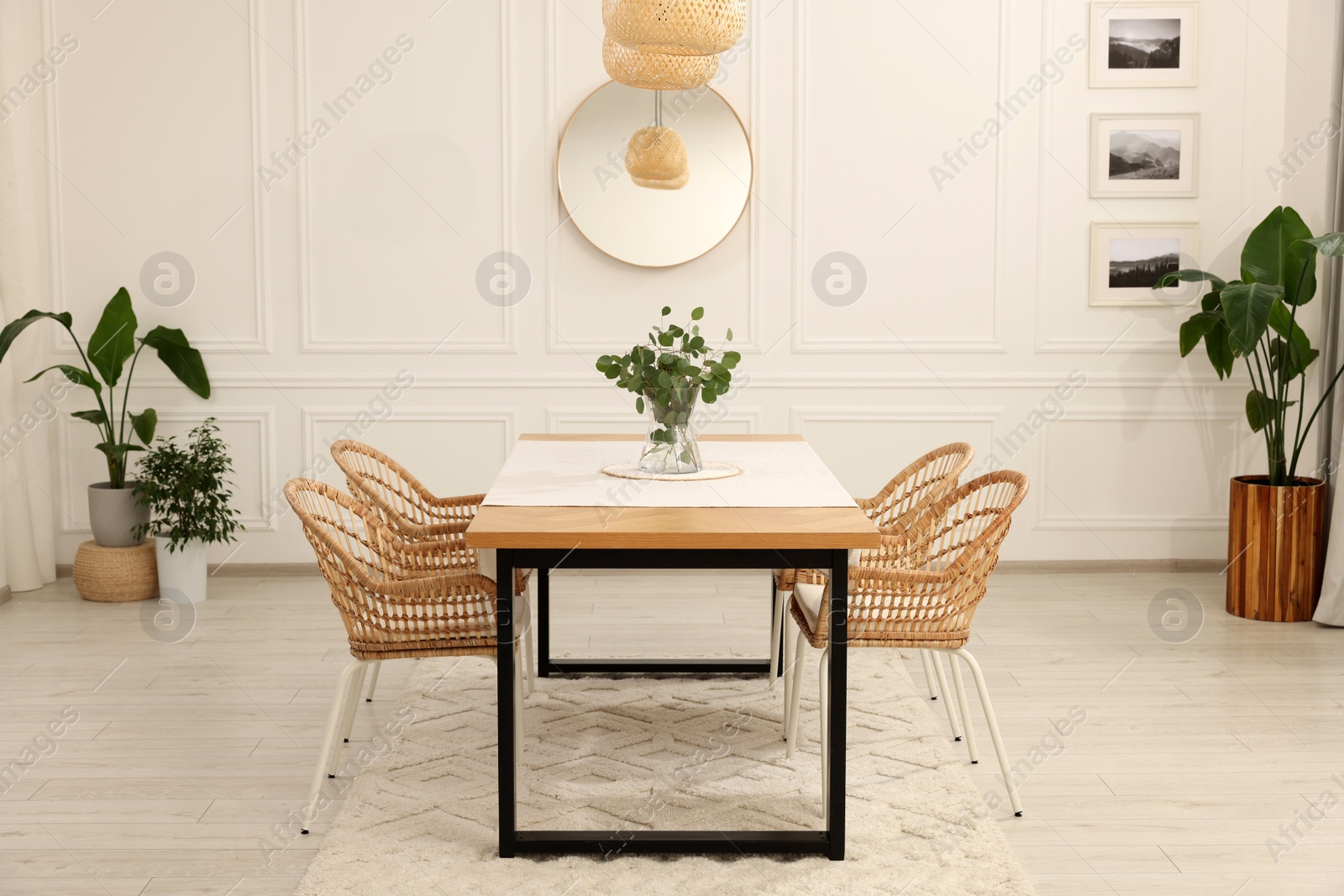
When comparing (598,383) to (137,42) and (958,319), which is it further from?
(137,42)

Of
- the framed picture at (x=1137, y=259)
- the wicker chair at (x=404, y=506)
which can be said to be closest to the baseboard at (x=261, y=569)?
the wicker chair at (x=404, y=506)

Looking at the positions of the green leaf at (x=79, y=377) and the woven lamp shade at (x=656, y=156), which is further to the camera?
the green leaf at (x=79, y=377)

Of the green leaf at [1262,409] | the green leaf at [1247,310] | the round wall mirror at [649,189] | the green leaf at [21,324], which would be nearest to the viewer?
the green leaf at [1247,310]

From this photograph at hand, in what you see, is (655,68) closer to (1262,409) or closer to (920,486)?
(920,486)

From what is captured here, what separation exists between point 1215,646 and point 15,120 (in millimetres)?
4923

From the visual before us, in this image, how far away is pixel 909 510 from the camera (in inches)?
134

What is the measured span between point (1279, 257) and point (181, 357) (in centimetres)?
429

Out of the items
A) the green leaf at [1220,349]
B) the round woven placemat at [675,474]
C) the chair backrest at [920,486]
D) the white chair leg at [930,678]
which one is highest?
the green leaf at [1220,349]

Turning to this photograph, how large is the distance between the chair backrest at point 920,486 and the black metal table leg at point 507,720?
130 cm

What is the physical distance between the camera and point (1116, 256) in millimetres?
4977

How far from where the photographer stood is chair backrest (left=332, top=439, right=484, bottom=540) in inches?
129

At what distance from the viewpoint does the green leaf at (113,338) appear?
15.1ft

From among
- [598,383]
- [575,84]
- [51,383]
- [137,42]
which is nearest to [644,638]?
[598,383]

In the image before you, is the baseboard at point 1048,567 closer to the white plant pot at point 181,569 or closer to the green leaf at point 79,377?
the white plant pot at point 181,569
